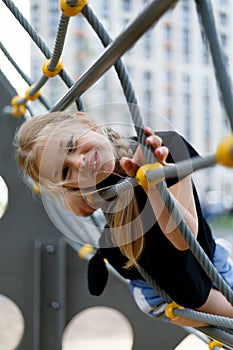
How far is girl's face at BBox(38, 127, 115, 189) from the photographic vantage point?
572 mm

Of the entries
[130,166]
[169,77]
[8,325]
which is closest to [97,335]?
[8,325]

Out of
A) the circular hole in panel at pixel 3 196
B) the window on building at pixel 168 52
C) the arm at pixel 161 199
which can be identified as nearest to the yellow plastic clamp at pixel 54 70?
the arm at pixel 161 199

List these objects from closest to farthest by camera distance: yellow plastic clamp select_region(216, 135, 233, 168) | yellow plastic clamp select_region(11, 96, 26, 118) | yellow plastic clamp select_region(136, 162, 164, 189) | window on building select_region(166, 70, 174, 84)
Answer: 1. yellow plastic clamp select_region(216, 135, 233, 168)
2. yellow plastic clamp select_region(136, 162, 164, 189)
3. yellow plastic clamp select_region(11, 96, 26, 118)
4. window on building select_region(166, 70, 174, 84)

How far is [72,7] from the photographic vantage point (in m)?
0.49

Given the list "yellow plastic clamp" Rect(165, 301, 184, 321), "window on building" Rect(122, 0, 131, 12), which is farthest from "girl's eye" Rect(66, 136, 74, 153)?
"window on building" Rect(122, 0, 131, 12)

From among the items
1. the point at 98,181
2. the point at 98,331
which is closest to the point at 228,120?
the point at 98,181

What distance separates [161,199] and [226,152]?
17cm

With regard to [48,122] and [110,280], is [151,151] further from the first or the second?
[110,280]

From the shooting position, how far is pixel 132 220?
636 mm

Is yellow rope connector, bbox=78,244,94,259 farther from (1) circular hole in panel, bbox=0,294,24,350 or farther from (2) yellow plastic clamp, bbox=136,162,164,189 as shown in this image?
(1) circular hole in panel, bbox=0,294,24,350

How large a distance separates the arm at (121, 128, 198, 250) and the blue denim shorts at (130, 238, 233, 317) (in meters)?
0.17

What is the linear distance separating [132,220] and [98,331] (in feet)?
5.32

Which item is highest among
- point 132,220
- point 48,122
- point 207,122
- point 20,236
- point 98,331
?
point 48,122

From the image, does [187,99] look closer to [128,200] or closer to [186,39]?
[186,39]
